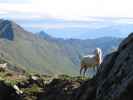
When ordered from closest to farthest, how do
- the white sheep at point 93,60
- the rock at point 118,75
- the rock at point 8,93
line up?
the rock at point 118,75
the rock at point 8,93
the white sheep at point 93,60

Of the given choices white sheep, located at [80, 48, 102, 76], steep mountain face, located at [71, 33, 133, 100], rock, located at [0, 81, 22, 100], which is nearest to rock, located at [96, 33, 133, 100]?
steep mountain face, located at [71, 33, 133, 100]

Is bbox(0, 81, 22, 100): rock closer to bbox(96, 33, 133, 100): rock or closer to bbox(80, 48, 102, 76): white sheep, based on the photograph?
bbox(80, 48, 102, 76): white sheep

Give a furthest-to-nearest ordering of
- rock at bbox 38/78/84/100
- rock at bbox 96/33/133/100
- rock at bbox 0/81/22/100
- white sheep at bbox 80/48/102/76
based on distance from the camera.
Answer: white sheep at bbox 80/48/102/76
rock at bbox 0/81/22/100
rock at bbox 38/78/84/100
rock at bbox 96/33/133/100

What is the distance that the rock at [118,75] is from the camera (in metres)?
20.7

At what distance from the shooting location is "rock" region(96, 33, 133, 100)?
2066cm

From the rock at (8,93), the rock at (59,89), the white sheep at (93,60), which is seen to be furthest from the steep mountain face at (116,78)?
the white sheep at (93,60)

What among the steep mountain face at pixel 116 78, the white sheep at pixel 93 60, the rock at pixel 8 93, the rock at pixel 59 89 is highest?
the steep mountain face at pixel 116 78

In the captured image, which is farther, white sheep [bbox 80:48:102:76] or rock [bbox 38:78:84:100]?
white sheep [bbox 80:48:102:76]

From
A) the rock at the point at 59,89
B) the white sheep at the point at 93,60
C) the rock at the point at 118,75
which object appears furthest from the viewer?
the white sheep at the point at 93,60

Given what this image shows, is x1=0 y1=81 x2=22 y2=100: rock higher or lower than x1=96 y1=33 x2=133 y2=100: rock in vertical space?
lower

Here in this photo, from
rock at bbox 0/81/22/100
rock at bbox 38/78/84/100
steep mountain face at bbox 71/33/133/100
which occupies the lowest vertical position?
rock at bbox 0/81/22/100

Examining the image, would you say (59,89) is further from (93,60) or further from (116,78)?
(116,78)

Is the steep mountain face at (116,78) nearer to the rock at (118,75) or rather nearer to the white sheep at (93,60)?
the rock at (118,75)

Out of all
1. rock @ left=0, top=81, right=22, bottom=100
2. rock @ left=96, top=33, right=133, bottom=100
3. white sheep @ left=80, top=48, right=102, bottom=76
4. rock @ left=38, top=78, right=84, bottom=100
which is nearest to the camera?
rock @ left=96, top=33, right=133, bottom=100
